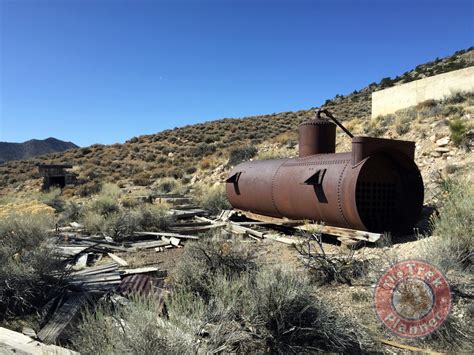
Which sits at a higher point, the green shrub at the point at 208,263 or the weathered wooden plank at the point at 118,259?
the green shrub at the point at 208,263

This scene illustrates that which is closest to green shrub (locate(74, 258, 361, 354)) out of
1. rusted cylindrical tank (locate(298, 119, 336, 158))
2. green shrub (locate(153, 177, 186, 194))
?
rusted cylindrical tank (locate(298, 119, 336, 158))

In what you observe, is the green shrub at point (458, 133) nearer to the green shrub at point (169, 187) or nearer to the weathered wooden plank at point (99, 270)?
the weathered wooden plank at point (99, 270)

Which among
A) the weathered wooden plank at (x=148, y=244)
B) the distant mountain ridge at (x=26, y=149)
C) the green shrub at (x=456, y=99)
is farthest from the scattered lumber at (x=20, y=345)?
the distant mountain ridge at (x=26, y=149)

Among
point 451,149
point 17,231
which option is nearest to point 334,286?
point 17,231

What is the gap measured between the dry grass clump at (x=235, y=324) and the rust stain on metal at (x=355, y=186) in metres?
3.65

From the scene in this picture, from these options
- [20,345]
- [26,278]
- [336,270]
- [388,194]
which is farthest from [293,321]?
[388,194]

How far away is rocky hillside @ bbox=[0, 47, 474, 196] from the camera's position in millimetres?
19281

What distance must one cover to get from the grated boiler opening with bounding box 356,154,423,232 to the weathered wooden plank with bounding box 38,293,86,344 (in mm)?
5300

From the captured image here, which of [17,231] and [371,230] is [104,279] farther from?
[371,230]

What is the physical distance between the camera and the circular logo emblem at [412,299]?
3.99m

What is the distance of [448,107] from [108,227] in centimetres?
1514

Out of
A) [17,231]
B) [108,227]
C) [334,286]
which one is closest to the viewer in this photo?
[334,286]

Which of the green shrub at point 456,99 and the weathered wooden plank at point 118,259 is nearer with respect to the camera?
the weathered wooden plank at point 118,259

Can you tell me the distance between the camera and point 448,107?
55.2 ft
